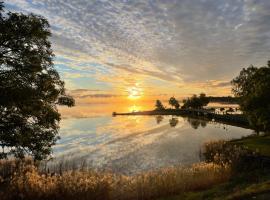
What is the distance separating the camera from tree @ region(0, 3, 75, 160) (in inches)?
655

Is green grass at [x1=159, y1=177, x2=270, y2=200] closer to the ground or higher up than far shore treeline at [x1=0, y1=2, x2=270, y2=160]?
closer to the ground

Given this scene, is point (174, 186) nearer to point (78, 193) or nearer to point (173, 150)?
point (78, 193)

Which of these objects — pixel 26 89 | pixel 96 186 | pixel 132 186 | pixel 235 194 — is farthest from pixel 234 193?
pixel 26 89

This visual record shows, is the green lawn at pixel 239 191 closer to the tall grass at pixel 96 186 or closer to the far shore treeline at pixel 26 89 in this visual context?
the tall grass at pixel 96 186

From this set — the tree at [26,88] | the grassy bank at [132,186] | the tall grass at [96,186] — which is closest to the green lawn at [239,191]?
the grassy bank at [132,186]

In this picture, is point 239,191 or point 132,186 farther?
point 132,186

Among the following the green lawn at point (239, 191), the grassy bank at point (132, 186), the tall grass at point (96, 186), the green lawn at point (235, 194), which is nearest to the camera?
the green lawn at point (235, 194)

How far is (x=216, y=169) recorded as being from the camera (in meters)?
24.9

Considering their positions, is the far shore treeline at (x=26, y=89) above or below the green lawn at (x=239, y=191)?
above

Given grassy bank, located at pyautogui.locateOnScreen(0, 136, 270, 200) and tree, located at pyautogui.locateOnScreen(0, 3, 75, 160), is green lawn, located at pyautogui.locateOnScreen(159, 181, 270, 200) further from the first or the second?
tree, located at pyautogui.locateOnScreen(0, 3, 75, 160)

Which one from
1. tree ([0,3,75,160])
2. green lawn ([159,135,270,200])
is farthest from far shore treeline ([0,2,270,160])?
green lawn ([159,135,270,200])

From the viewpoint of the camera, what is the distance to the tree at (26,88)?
1664 cm

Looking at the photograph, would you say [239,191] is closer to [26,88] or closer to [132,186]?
[132,186]

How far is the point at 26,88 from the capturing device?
16.9m
